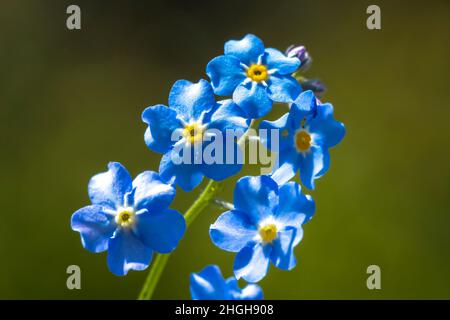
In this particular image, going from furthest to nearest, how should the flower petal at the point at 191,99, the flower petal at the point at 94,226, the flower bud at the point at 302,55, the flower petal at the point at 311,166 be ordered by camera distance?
the flower bud at the point at 302,55 < the flower petal at the point at 311,166 < the flower petal at the point at 191,99 < the flower petal at the point at 94,226

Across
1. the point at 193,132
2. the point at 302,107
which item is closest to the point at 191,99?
the point at 193,132

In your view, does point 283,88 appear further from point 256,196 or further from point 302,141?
point 256,196

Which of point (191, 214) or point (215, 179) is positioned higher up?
point (215, 179)

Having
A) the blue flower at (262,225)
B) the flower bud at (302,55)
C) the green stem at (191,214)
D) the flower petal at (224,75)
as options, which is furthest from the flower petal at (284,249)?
the flower bud at (302,55)

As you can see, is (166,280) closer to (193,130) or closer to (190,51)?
(190,51)

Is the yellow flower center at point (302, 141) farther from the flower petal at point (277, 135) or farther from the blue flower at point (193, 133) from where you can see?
the blue flower at point (193, 133)

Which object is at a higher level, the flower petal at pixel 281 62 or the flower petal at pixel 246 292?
the flower petal at pixel 281 62
